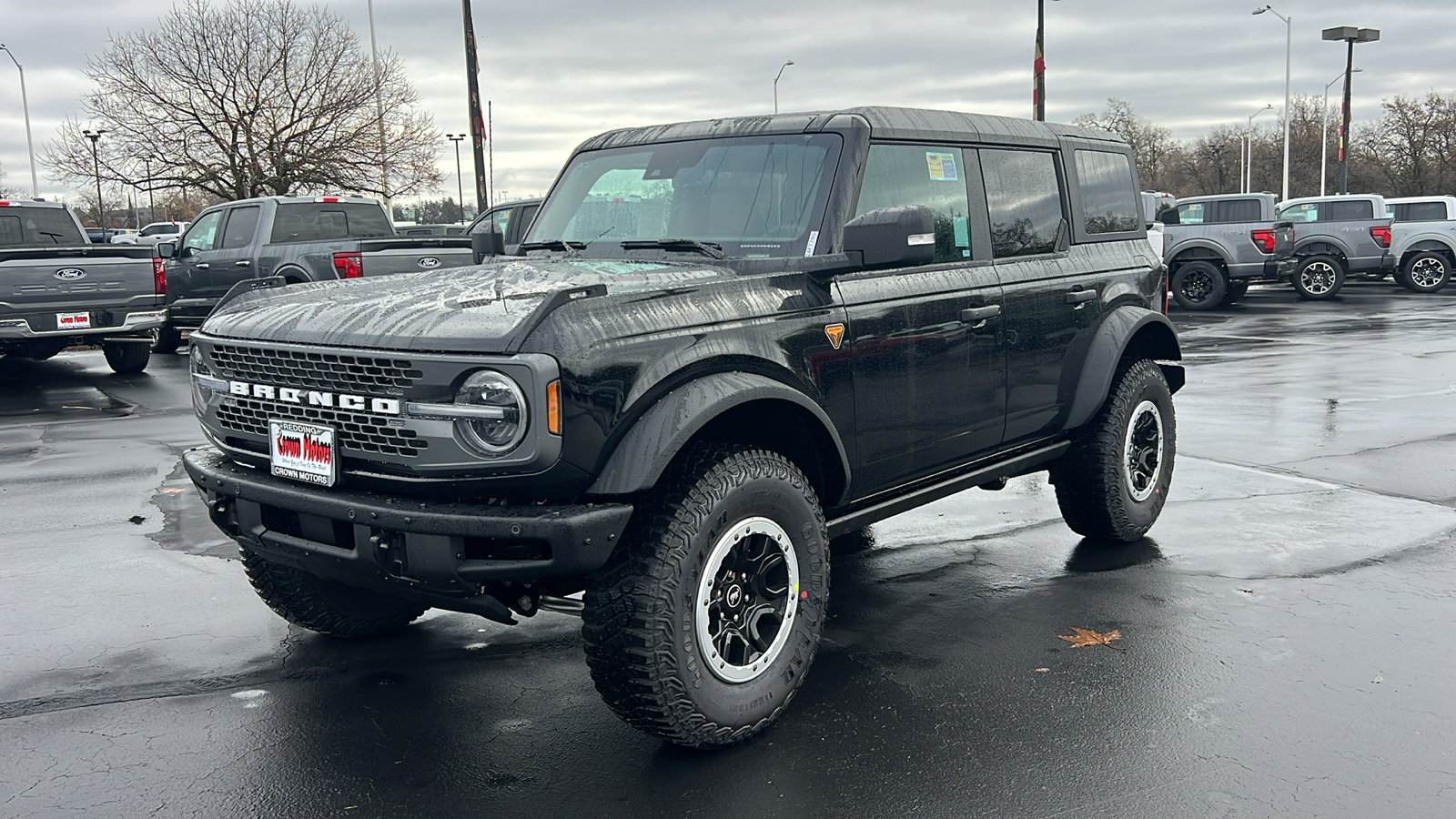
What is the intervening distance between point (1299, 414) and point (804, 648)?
7.71 meters

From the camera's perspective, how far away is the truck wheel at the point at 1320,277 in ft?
77.6

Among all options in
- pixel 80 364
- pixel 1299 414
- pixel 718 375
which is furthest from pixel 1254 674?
pixel 80 364

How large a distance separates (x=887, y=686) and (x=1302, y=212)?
2321cm

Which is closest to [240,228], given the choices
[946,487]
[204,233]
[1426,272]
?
[204,233]

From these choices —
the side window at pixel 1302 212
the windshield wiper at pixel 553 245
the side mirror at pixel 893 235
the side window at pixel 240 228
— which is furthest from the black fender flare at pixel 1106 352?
the side window at pixel 1302 212

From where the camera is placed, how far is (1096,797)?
334 centimetres

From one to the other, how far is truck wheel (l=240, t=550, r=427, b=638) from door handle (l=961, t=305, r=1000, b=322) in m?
2.37

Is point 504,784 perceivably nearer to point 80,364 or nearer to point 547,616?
point 547,616

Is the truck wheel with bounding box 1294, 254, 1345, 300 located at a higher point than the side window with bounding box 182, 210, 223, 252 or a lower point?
lower

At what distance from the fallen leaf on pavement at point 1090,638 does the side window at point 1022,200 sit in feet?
5.26

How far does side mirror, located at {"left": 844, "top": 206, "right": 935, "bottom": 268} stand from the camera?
3.95m

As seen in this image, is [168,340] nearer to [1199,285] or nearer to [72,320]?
[72,320]

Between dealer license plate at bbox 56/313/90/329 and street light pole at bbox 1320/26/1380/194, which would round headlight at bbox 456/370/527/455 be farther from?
street light pole at bbox 1320/26/1380/194

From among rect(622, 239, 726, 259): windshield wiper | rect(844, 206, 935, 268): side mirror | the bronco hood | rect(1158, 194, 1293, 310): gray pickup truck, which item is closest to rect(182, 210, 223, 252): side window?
the bronco hood
